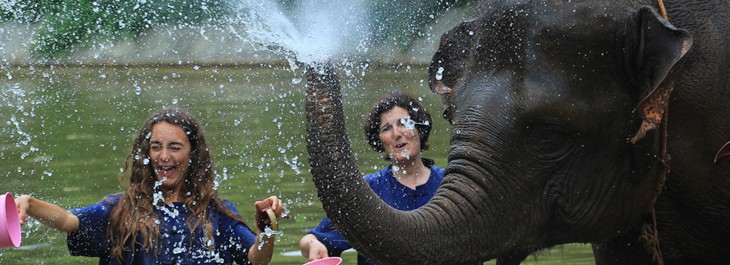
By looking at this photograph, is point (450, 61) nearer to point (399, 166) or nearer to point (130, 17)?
point (399, 166)

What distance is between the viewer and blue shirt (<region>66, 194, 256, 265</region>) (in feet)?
18.5

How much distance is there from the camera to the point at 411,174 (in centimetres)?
617

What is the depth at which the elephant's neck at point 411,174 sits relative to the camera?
614cm

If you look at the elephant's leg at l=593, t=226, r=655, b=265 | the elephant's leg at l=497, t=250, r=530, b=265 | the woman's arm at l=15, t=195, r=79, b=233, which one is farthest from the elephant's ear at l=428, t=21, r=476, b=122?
the woman's arm at l=15, t=195, r=79, b=233

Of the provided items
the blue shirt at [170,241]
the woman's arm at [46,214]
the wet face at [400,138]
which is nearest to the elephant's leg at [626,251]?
the wet face at [400,138]

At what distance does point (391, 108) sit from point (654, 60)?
194 cm

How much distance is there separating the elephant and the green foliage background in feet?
57.0

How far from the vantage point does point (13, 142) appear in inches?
649

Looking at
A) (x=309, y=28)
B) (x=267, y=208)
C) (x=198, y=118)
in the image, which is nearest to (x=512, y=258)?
(x=267, y=208)

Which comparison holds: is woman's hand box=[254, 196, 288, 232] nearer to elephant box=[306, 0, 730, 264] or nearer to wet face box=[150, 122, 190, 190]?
wet face box=[150, 122, 190, 190]

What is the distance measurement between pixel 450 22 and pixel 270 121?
677cm

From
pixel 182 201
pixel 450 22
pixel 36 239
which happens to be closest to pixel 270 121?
pixel 450 22

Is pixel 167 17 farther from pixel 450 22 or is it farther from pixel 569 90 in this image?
pixel 569 90

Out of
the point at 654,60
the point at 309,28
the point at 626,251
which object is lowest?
the point at 626,251
